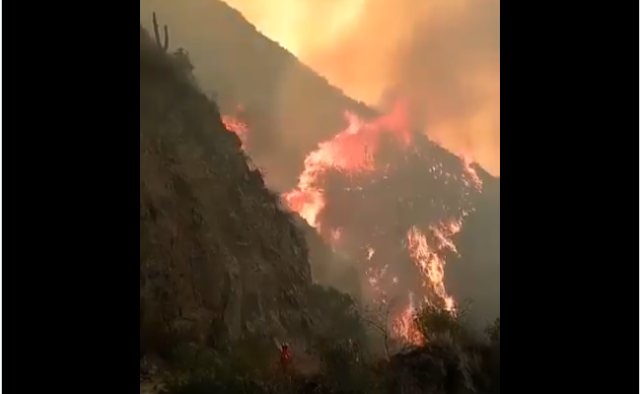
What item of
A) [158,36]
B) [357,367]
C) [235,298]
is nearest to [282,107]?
[158,36]

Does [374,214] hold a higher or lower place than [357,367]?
higher

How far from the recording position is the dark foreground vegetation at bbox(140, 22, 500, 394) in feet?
6.90

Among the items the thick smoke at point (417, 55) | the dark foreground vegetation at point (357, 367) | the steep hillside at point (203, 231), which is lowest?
the dark foreground vegetation at point (357, 367)

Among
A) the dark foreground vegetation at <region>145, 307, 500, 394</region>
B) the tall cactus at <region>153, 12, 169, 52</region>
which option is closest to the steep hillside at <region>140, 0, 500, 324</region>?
the tall cactus at <region>153, 12, 169, 52</region>

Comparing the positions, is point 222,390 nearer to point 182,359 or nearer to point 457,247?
point 182,359

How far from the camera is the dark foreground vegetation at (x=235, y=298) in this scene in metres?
2.10

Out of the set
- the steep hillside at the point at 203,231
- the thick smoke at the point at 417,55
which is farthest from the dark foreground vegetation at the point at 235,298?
the thick smoke at the point at 417,55

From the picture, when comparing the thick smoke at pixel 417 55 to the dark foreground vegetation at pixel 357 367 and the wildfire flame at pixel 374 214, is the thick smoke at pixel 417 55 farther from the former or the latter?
the dark foreground vegetation at pixel 357 367

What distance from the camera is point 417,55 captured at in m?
2.24

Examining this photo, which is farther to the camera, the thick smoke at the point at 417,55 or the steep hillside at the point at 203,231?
the thick smoke at the point at 417,55

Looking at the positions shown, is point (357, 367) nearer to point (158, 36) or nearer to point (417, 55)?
point (417, 55)

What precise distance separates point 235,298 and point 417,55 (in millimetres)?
1010

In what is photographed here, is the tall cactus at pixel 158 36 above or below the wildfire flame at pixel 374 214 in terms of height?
above

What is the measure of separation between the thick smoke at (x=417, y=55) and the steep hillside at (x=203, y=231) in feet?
1.38
